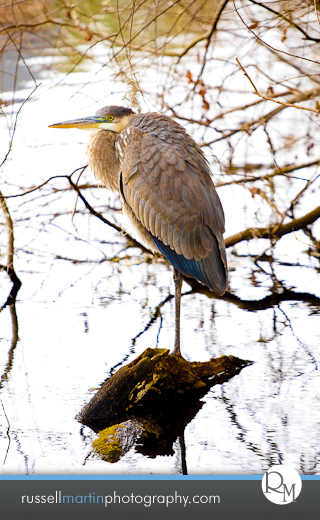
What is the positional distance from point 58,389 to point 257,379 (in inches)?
43.2

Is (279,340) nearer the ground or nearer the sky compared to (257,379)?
nearer the sky

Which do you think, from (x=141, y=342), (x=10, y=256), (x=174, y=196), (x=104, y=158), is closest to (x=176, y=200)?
(x=174, y=196)

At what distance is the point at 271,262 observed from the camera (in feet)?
19.6

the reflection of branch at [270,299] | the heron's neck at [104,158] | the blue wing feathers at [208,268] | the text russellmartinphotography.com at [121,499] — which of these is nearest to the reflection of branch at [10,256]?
the heron's neck at [104,158]

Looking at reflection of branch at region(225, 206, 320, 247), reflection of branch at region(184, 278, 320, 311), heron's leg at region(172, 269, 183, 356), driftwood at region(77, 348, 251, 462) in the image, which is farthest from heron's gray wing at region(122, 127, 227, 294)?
reflection of branch at region(225, 206, 320, 247)

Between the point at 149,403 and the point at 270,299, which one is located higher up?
the point at 270,299

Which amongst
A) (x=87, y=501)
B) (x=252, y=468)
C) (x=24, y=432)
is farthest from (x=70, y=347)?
(x=87, y=501)

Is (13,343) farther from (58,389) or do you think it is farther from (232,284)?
(232,284)

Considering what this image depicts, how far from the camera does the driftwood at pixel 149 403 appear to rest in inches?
95.4

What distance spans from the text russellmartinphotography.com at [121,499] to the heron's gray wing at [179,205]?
1.71 m

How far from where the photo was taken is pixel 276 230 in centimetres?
555

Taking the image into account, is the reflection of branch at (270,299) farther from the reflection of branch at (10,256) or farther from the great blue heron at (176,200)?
the reflection of branch at (10,256)

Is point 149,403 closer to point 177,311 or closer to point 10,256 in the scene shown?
point 177,311

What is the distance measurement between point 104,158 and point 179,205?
790 mm
